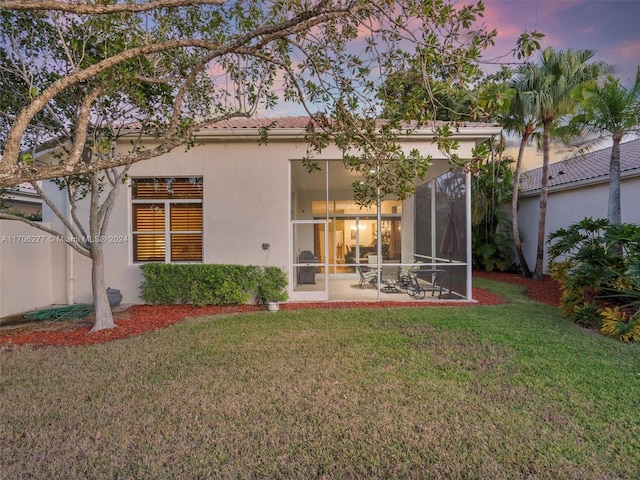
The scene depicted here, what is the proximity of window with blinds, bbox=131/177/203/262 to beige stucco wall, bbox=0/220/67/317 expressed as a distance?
7.16ft

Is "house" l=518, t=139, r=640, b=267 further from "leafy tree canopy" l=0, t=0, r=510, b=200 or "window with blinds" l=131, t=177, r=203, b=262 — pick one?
"window with blinds" l=131, t=177, r=203, b=262

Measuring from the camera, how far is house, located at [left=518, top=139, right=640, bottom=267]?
33.4 feet

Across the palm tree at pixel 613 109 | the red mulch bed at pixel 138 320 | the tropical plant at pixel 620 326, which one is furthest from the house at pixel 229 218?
the tropical plant at pixel 620 326

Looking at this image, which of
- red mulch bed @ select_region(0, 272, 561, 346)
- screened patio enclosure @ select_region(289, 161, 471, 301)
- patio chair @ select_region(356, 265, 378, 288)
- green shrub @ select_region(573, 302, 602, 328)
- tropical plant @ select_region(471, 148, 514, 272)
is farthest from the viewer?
tropical plant @ select_region(471, 148, 514, 272)

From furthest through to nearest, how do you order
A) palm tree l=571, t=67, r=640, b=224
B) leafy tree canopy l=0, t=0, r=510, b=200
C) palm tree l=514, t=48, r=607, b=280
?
1. palm tree l=514, t=48, r=607, b=280
2. palm tree l=571, t=67, r=640, b=224
3. leafy tree canopy l=0, t=0, r=510, b=200

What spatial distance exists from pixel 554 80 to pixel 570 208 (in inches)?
193

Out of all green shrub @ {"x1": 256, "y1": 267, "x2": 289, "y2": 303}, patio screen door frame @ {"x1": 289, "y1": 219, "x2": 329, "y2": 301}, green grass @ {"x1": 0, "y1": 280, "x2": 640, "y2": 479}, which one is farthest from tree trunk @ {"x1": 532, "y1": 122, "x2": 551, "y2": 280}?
green shrub @ {"x1": 256, "y1": 267, "x2": 289, "y2": 303}

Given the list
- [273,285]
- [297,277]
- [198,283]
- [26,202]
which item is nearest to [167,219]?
[198,283]

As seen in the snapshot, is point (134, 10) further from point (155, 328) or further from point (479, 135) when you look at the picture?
point (479, 135)

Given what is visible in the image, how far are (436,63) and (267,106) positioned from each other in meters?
3.44

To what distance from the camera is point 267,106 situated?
6.34 metres

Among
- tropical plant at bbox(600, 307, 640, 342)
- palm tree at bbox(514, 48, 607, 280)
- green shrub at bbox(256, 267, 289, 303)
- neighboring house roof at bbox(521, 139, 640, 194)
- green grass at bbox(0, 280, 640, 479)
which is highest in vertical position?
palm tree at bbox(514, 48, 607, 280)

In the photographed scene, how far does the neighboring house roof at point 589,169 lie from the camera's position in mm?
11094

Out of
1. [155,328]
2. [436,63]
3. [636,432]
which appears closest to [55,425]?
[155,328]
